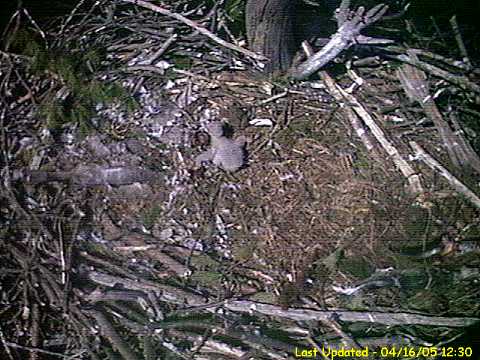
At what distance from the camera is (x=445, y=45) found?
135cm

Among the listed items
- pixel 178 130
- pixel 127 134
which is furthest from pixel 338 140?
pixel 127 134

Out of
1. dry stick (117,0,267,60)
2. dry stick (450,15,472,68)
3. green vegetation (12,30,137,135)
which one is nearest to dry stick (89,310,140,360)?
Answer: green vegetation (12,30,137,135)

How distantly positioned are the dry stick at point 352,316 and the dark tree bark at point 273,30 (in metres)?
0.54

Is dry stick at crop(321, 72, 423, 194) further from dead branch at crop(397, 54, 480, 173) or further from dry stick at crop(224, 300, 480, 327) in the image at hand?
dry stick at crop(224, 300, 480, 327)

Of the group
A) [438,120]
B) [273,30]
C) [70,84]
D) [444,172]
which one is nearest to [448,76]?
[438,120]

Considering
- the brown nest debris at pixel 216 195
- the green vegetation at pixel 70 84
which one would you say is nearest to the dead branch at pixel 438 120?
the brown nest debris at pixel 216 195

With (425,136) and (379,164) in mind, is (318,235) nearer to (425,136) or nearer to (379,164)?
(379,164)

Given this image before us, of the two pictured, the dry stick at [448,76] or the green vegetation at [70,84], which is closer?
the dry stick at [448,76]

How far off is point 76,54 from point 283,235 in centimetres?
64

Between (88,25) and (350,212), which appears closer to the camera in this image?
(350,212)

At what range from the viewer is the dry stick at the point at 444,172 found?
1228 mm

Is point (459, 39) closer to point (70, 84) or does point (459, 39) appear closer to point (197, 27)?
point (197, 27)

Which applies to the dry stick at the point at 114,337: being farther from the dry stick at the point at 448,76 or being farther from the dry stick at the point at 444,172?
the dry stick at the point at 448,76

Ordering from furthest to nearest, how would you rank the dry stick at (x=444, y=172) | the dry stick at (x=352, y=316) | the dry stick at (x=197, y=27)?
the dry stick at (x=197, y=27)
the dry stick at (x=444, y=172)
the dry stick at (x=352, y=316)
